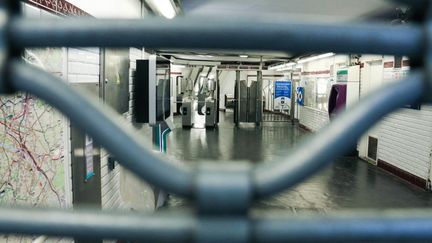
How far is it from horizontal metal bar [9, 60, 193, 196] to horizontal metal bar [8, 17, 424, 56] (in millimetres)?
41

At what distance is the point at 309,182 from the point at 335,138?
1.65 meters

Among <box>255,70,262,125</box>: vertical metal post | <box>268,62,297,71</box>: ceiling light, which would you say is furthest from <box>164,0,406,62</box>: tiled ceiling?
<box>268,62,297,71</box>: ceiling light

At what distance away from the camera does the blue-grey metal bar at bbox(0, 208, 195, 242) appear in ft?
1.23

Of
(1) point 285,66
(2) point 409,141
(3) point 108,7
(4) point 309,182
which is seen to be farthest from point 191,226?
(1) point 285,66

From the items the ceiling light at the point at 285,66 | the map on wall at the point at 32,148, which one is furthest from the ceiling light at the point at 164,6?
the ceiling light at the point at 285,66

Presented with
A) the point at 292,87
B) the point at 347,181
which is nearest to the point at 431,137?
the point at 347,181

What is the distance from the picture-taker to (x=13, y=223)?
0.39m

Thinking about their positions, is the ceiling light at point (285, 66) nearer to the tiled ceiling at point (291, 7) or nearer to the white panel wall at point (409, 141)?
the tiled ceiling at point (291, 7)

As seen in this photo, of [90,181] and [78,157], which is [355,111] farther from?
[90,181]

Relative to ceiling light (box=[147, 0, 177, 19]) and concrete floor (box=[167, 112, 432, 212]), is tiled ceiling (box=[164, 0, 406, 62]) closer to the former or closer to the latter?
ceiling light (box=[147, 0, 177, 19])

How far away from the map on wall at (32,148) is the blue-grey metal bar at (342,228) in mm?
1331

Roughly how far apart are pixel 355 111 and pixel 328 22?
101mm

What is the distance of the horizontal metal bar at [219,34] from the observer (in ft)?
1.22

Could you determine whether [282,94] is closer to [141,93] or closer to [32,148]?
[141,93]
